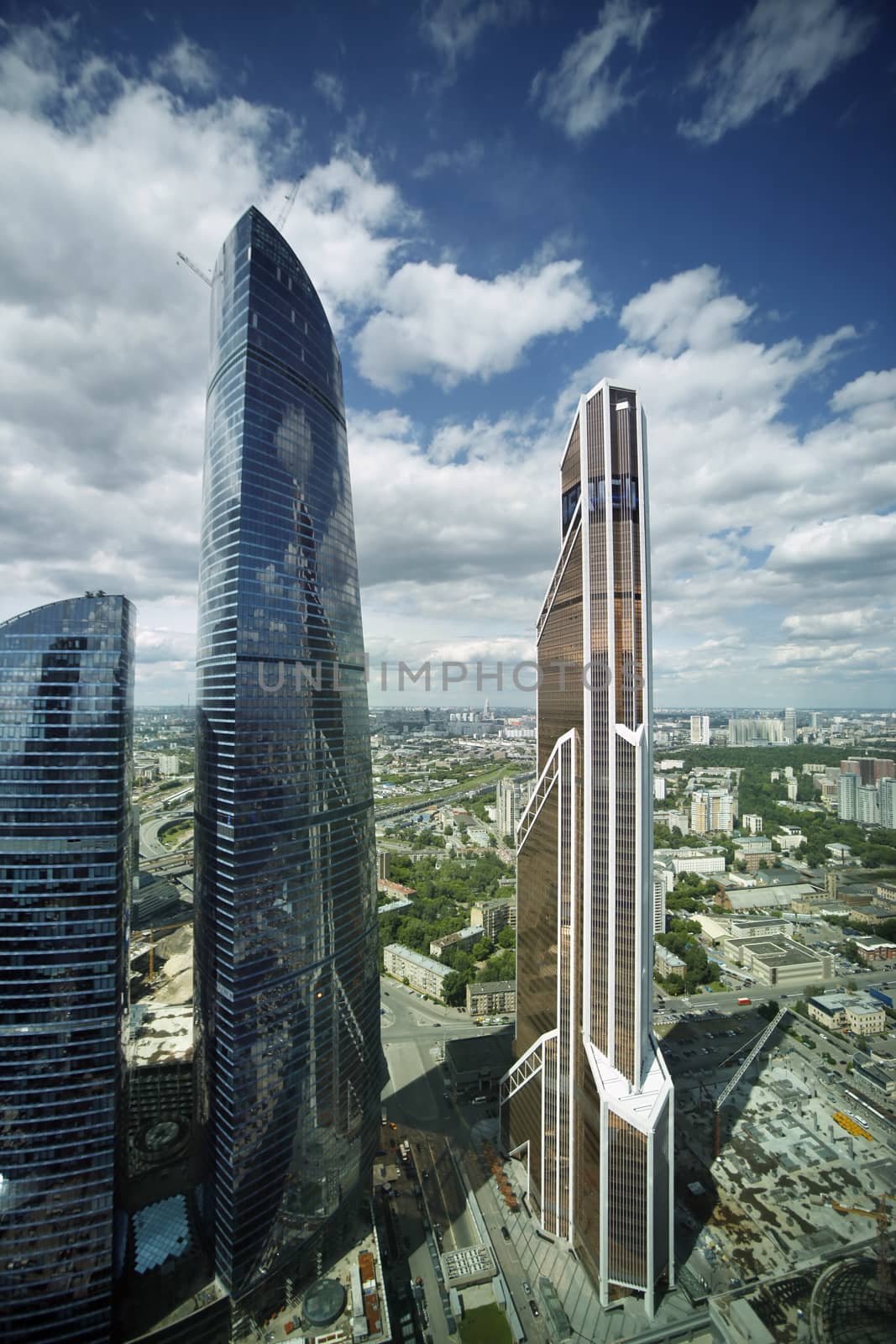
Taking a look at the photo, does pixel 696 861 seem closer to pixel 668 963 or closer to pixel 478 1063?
pixel 668 963

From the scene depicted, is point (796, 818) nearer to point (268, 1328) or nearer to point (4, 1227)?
point (268, 1328)

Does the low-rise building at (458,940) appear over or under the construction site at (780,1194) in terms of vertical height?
over

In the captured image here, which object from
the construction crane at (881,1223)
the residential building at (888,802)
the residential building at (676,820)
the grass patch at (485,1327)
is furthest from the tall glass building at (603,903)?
the residential building at (888,802)

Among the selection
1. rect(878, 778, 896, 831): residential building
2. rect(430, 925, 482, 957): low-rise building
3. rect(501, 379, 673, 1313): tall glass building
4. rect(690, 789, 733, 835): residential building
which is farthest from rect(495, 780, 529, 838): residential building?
rect(501, 379, 673, 1313): tall glass building

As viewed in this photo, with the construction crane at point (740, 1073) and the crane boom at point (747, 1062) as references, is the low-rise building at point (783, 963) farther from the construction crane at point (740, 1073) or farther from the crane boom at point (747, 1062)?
the construction crane at point (740, 1073)

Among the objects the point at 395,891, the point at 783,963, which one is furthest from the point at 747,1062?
the point at 395,891

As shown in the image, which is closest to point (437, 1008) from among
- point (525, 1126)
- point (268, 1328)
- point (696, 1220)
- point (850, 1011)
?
point (525, 1126)

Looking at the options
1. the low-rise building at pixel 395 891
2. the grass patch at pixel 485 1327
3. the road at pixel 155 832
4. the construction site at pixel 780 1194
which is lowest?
the construction site at pixel 780 1194
